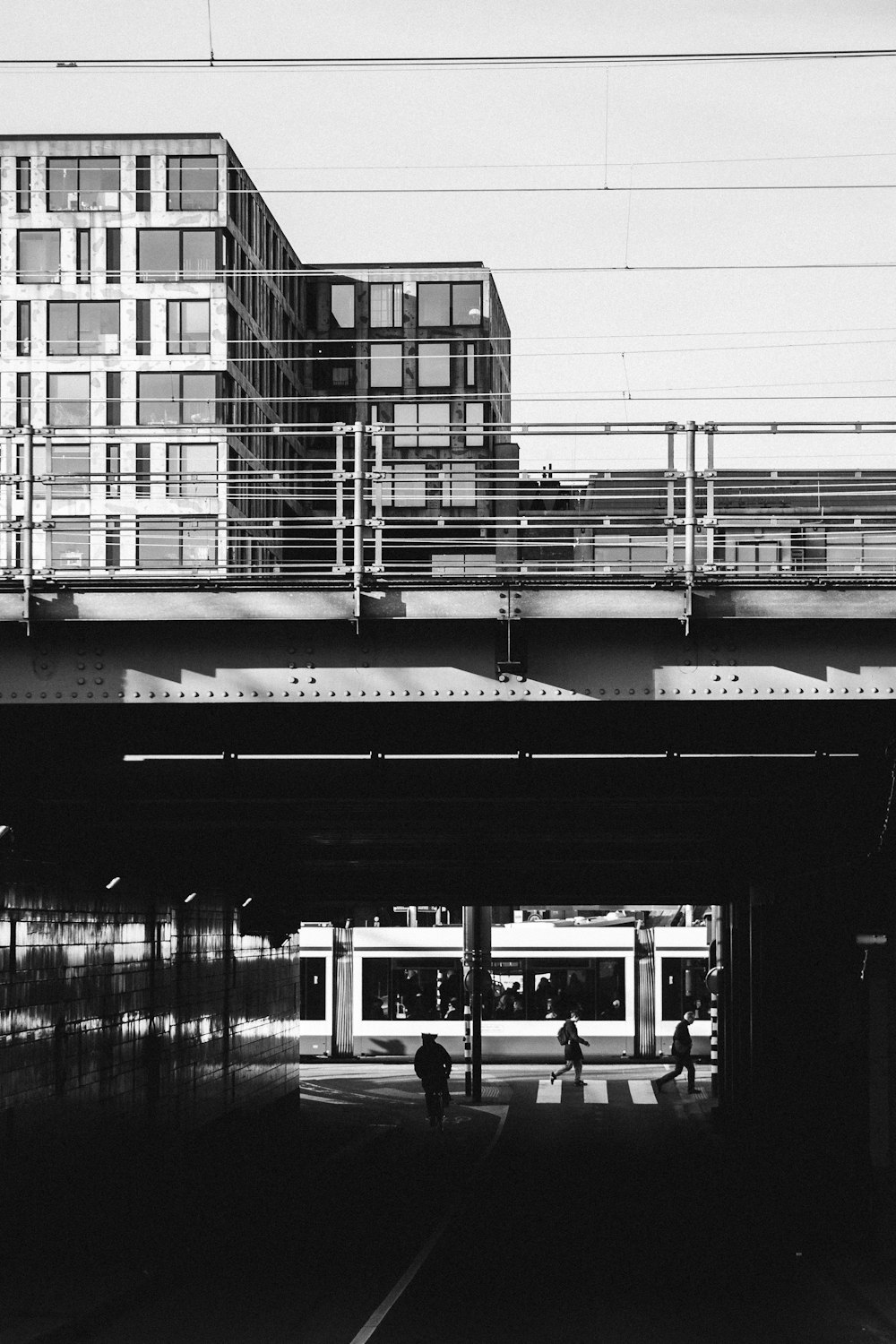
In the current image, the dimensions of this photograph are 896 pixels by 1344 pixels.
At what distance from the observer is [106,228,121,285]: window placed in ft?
234

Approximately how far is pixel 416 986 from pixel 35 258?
3794cm

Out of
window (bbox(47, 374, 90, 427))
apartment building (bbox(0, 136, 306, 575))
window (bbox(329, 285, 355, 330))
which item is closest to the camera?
window (bbox(47, 374, 90, 427))

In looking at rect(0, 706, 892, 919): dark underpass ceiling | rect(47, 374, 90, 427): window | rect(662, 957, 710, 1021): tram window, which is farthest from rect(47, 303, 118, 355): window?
rect(0, 706, 892, 919): dark underpass ceiling

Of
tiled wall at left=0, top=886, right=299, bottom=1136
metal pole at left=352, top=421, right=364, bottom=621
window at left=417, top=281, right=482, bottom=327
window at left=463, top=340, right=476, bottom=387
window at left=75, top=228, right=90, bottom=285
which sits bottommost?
tiled wall at left=0, top=886, right=299, bottom=1136

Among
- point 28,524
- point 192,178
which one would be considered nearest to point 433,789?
point 28,524

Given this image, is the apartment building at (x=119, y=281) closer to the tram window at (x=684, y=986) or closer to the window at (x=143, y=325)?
the window at (x=143, y=325)

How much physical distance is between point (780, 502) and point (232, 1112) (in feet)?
86.1

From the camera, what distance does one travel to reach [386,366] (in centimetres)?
8606

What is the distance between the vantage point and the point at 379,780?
19000 mm

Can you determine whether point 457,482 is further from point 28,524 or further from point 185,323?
point 185,323

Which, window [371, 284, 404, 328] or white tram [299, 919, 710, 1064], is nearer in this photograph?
white tram [299, 919, 710, 1064]

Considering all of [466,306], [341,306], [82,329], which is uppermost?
[341,306]

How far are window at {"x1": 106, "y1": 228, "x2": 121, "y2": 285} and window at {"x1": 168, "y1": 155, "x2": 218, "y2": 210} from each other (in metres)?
2.57

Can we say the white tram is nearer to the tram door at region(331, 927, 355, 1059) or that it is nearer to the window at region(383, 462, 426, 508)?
the tram door at region(331, 927, 355, 1059)
